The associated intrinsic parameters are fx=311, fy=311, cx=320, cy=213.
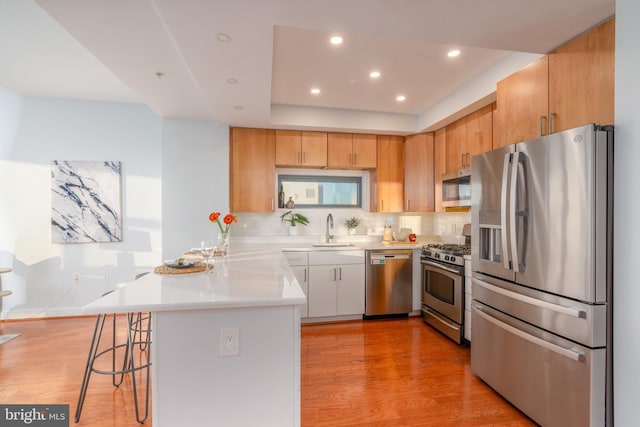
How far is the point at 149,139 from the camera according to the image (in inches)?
164

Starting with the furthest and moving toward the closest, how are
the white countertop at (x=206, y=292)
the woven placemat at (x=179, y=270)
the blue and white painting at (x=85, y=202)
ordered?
the blue and white painting at (x=85, y=202)
the woven placemat at (x=179, y=270)
the white countertop at (x=206, y=292)

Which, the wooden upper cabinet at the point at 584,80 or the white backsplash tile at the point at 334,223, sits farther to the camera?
the white backsplash tile at the point at 334,223

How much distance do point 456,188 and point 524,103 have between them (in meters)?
1.34

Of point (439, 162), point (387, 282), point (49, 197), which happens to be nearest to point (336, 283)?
point (387, 282)

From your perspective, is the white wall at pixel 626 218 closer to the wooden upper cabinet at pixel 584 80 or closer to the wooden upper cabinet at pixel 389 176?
the wooden upper cabinet at pixel 584 80

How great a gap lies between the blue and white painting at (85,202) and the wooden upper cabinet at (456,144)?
422 centimetres

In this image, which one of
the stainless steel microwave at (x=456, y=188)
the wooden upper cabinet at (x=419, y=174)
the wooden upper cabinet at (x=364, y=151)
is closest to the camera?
the stainless steel microwave at (x=456, y=188)

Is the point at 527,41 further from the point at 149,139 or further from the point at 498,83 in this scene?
the point at 149,139

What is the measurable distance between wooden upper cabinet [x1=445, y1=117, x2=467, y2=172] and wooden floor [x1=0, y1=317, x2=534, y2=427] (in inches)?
76.0

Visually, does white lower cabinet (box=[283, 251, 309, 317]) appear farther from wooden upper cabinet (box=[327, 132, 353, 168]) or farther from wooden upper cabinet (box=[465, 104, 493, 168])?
wooden upper cabinet (box=[465, 104, 493, 168])

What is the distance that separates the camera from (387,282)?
152 inches

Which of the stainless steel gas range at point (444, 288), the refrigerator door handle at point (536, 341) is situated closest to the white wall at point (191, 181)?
the stainless steel gas range at point (444, 288)

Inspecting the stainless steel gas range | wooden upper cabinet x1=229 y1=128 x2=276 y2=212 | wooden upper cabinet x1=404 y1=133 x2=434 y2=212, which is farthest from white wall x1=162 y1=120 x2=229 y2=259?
the stainless steel gas range

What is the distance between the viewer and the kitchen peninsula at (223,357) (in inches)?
55.6
